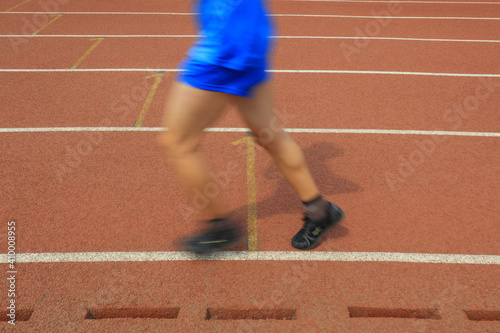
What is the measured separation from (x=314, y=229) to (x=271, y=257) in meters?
0.33

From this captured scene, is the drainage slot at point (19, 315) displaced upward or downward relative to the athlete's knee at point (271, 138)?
downward

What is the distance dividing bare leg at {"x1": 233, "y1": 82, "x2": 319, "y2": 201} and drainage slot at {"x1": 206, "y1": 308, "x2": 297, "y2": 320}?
68 cm

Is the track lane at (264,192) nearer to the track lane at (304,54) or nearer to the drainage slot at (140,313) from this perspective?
the drainage slot at (140,313)

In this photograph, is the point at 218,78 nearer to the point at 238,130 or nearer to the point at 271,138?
the point at 271,138

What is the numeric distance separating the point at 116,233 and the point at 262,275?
3.56 feet

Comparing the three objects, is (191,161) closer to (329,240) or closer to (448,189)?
(329,240)

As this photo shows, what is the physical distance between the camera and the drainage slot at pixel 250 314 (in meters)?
2.27

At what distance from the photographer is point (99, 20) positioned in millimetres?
9234

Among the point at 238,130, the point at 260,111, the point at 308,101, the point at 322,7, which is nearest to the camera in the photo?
the point at 260,111

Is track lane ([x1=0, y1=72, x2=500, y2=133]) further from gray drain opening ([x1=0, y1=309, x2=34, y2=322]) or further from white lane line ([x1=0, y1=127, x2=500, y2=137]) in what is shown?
gray drain opening ([x1=0, y1=309, x2=34, y2=322])

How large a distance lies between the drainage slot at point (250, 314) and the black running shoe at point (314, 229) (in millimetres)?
527

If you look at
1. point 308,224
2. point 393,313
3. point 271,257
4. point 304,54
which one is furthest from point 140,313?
point 304,54

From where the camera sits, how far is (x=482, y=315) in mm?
2258

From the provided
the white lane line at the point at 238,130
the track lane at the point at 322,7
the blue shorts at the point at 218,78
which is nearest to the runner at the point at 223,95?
the blue shorts at the point at 218,78
